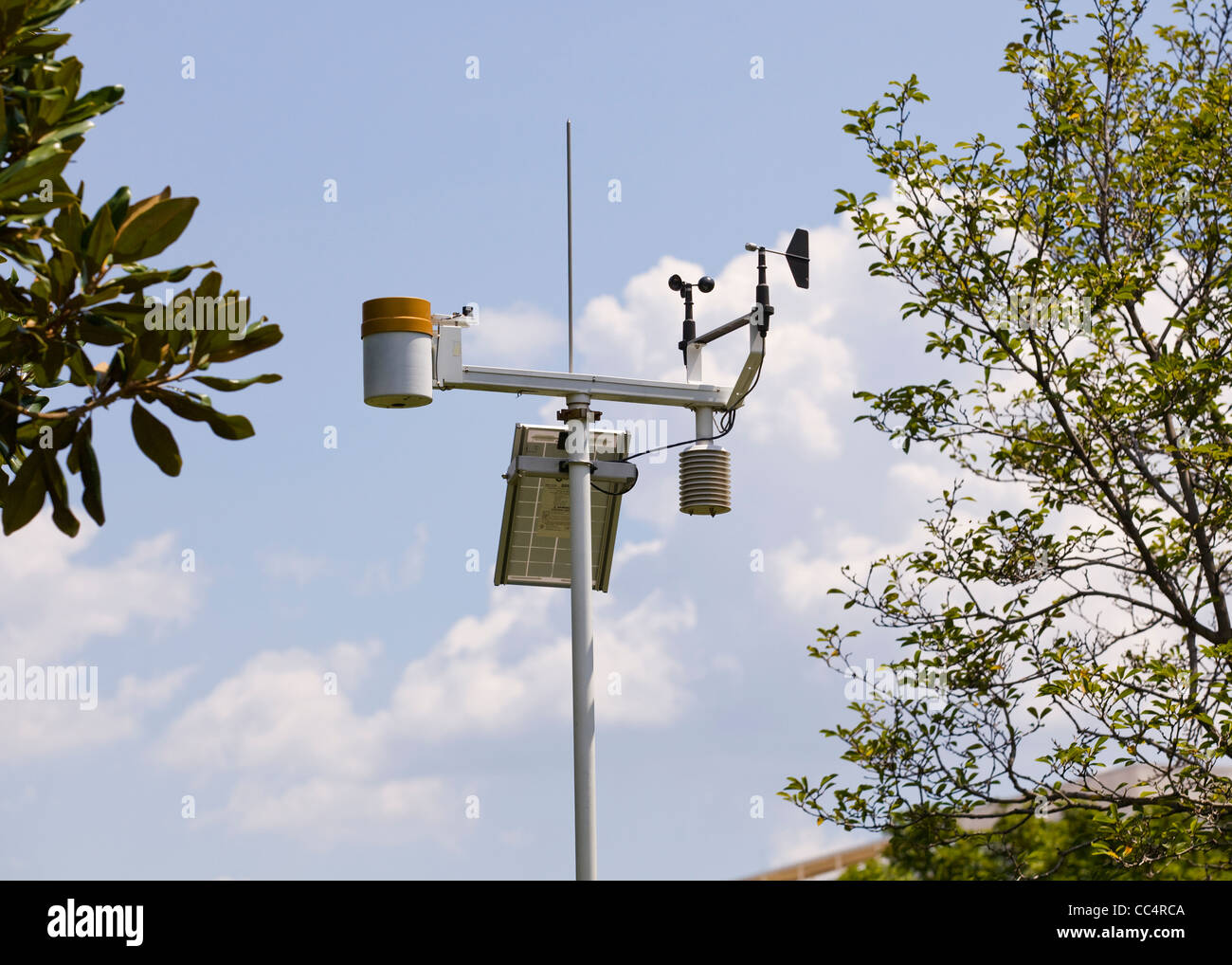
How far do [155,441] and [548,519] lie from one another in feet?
16.2

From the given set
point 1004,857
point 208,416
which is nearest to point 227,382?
point 208,416

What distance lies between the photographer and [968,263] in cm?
885

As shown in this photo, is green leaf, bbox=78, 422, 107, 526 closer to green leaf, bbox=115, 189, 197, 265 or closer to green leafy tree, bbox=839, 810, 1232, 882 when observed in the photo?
green leaf, bbox=115, 189, 197, 265

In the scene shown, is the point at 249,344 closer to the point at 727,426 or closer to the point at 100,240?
the point at 100,240

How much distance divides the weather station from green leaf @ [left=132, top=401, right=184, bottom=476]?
4.02m

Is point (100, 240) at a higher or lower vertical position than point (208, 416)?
higher

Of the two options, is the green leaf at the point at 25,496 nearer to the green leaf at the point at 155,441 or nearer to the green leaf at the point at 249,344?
the green leaf at the point at 155,441

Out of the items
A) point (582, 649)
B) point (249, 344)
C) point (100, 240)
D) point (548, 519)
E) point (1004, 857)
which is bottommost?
point (1004, 857)

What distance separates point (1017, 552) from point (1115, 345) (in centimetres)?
155

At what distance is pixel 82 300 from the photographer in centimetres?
388

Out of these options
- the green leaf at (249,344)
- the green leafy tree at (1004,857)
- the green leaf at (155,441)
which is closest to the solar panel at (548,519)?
the green leafy tree at (1004,857)

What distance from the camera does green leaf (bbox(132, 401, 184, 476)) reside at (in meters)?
4.05

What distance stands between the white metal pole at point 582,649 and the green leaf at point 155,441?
4.44 meters
